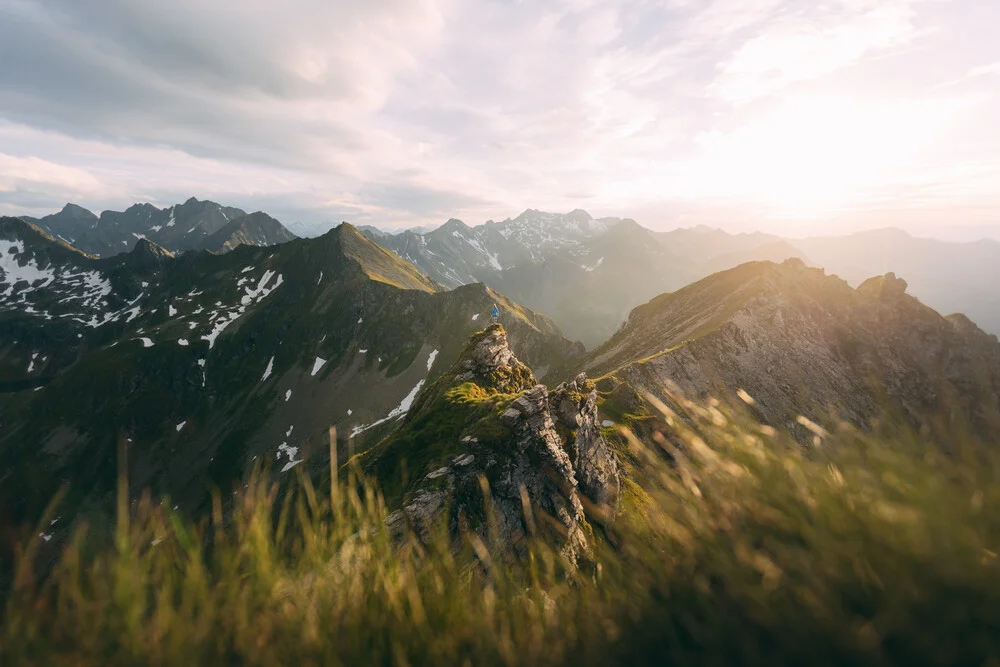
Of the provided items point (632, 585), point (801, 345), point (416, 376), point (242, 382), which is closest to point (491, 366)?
point (632, 585)

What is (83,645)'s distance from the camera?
3.90 meters

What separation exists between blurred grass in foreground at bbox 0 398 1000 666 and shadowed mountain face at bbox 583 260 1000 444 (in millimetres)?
61230

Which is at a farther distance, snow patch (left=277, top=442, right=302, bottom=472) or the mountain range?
snow patch (left=277, top=442, right=302, bottom=472)

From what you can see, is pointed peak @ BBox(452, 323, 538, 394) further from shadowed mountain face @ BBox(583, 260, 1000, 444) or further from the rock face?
shadowed mountain face @ BBox(583, 260, 1000, 444)

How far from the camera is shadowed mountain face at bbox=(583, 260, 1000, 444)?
225ft

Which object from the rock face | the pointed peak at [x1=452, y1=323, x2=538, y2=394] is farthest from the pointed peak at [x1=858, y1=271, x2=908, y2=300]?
the rock face

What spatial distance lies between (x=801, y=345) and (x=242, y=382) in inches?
6115

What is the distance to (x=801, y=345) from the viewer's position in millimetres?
78688

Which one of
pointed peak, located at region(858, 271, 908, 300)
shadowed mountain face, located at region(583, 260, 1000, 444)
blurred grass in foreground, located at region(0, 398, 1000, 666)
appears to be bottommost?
shadowed mountain face, located at region(583, 260, 1000, 444)

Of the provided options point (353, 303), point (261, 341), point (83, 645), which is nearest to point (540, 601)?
point (83, 645)

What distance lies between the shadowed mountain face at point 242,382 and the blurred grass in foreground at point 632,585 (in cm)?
10180

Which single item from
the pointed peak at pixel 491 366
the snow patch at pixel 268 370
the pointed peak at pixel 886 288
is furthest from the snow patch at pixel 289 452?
the pointed peak at pixel 886 288

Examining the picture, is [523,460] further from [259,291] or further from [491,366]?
[259,291]

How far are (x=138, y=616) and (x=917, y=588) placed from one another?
21.6ft
